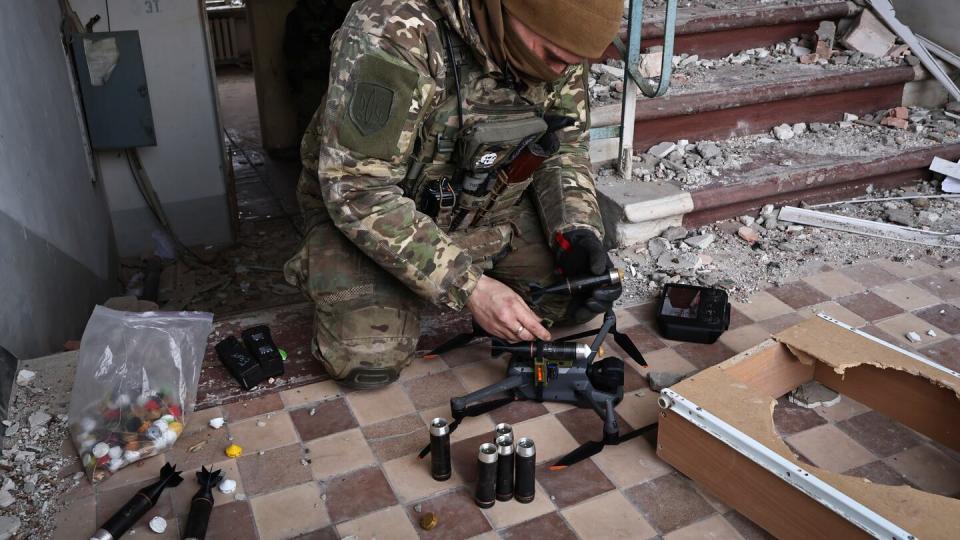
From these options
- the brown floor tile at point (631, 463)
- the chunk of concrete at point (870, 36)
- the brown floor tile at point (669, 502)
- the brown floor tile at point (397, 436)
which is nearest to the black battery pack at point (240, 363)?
the brown floor tile at point (397, 436)

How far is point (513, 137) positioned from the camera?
7.91ft

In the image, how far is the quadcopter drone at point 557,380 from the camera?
2303 mm

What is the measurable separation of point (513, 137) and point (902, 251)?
1.97 meters

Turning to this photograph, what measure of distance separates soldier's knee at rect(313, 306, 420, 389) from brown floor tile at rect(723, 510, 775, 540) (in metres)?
1.05

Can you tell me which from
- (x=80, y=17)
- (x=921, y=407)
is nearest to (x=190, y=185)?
(x=80, y=17)

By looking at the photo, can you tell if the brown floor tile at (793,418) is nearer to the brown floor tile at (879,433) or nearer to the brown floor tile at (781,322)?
the brown floor tile at (879,433)

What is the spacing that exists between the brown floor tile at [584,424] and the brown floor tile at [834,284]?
1.21 metres

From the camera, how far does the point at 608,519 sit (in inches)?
78.9

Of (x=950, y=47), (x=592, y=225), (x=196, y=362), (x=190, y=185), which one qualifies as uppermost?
(x=950, y=47)

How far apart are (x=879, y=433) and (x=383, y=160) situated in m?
1.65

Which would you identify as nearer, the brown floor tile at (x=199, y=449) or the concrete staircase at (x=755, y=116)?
the brown floor tile at (x=199, y=449)

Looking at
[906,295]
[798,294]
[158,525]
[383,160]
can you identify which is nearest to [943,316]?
[906,295]

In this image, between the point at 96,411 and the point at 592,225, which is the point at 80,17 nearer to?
the point at 96,411

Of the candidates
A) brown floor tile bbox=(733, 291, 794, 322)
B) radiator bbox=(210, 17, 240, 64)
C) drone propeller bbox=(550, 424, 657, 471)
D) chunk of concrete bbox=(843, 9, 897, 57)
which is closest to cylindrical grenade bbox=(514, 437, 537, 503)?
drone propeller bbox=(550, 424, 657, 471)
